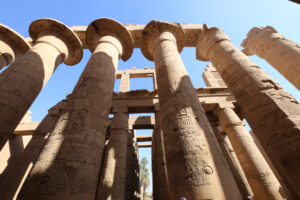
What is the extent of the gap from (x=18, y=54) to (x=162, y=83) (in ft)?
28.2

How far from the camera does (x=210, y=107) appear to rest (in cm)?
1027

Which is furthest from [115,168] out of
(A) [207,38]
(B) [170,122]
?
(A) [207,38]

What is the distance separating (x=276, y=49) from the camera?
6645 millimetres

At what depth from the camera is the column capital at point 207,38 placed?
6.12 meters

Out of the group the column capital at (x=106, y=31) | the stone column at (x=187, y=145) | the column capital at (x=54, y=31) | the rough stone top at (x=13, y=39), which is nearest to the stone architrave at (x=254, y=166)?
the stone column at (x=187, y=145)

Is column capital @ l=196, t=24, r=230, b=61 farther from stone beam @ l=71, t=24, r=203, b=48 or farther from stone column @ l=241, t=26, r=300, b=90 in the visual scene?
stone column @ l=241, t=26, r=300, b=90

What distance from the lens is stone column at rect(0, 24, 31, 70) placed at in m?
7.46

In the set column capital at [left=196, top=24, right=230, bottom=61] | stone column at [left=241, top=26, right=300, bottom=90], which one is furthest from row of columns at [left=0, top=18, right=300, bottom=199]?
stone column at [left=241, top=26, right=300, bottom=90]

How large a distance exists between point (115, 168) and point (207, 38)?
24.3 ft

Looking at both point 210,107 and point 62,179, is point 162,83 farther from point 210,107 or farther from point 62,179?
point 210,107

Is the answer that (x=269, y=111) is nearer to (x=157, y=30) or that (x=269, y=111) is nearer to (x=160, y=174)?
(x=157, y=30)

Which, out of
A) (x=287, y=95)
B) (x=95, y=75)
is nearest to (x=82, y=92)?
(x=95, y=75)

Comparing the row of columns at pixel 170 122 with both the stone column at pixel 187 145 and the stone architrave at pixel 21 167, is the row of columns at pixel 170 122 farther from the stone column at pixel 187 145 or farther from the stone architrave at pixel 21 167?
the stone architrave at pixel 21 167

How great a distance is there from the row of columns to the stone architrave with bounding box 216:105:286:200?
0.47ft
